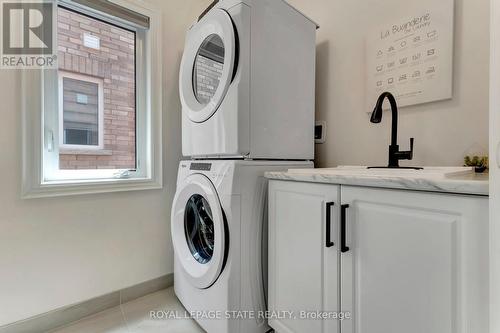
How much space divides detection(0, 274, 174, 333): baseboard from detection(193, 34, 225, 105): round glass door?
130 centimetres

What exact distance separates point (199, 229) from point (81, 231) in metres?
0.68

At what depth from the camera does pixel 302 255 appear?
0.99 m

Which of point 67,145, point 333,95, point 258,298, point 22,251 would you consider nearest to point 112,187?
point 67,145

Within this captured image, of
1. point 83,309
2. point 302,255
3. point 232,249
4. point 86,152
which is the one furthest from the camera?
point 86,152

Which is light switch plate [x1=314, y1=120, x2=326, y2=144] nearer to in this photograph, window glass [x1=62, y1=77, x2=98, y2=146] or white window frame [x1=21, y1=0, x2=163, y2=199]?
white window frame [x1=21, y1=0, x2=163, y2=199]

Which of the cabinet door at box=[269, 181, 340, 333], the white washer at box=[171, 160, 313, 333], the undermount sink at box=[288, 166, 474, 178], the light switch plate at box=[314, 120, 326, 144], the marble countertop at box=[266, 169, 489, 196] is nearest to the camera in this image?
the marble countertop at box=[266, 169, 489, 196]

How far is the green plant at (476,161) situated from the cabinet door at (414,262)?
1.90 ft

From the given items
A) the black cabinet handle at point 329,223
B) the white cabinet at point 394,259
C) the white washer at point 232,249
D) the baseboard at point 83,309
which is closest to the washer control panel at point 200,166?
the white washer at point 232,249

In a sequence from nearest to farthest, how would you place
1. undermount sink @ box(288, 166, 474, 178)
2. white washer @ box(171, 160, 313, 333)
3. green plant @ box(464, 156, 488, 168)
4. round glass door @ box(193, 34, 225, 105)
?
undermount sink @ box(288, 166, 474, 178)
green plant @ box(464, 156, 488, 168)
white washer @ box(171, 160, 313, 333)
round glass door @ box(193, 34, 225, 105)

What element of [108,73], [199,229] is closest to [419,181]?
[199,229]

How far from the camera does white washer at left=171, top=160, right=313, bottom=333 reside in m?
1.11

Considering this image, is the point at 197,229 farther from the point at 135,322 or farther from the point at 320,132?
the point at 320,132

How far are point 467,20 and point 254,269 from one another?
1.46m

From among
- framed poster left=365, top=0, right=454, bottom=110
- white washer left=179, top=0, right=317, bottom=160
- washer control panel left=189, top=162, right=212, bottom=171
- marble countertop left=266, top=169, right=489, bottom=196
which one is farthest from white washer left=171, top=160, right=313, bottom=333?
framed poster left=365, top=0, right=454, bottom=110
